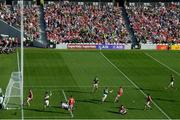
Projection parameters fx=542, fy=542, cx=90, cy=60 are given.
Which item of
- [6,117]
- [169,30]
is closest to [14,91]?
[6,117]

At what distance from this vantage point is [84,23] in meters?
79.1

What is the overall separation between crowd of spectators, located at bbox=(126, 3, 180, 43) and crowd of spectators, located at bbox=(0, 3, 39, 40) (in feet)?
47.9

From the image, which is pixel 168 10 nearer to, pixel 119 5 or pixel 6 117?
pixel 119 5

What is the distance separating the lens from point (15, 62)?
59.5 m

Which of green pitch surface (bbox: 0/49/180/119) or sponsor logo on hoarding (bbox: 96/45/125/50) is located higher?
green pitch surface (bbox: 0/49/180/119)

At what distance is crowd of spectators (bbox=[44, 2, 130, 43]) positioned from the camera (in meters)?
76.0

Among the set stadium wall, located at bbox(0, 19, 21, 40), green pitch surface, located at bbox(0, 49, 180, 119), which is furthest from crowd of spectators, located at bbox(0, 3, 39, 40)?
green pitch surface, located at bbox(0, 49, 180, 119)

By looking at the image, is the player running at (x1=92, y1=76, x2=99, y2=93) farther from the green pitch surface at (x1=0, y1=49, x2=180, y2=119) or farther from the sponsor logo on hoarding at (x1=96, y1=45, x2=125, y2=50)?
the sponsor logo on hoarding at (x1=96, y1=45, x2=125, y2=50)

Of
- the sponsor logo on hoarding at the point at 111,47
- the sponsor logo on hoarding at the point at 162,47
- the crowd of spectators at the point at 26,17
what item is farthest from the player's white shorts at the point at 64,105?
the sponsor logo on hoarding at the point at 162,47

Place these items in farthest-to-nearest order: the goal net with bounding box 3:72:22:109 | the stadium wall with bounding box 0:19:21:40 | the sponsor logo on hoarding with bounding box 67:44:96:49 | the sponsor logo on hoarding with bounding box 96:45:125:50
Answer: the stadium wall with bounding box 0:19:21:40 < the sponsor logo on hoarding with bounding box 96:45:125:50 < the sponsor logo on hoarding with bounding box 67:44:96:49 < the goal net with bounding box 3:72:22:109

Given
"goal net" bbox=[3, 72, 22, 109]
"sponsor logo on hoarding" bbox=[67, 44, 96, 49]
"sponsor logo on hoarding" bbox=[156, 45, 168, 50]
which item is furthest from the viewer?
"sponsor logo on hoarding" bbox=[156, 45, 168, 50]

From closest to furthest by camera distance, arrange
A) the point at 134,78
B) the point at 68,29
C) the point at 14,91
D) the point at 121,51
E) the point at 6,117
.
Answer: the point at 6,117, the point at 14,91, the point at 134,78, the point at 121,51, the point at 68,29

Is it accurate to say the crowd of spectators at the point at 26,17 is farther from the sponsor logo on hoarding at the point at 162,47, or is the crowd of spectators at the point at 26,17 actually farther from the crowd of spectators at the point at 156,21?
the sponsor logo on hoarding at the point at 162,47

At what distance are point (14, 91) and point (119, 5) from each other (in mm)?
46531
